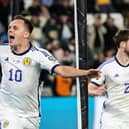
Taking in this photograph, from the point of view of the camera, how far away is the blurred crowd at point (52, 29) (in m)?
12.6

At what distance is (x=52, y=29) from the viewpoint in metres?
14.2

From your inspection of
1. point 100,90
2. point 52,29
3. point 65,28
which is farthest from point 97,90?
point 65,28

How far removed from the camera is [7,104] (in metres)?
7.77

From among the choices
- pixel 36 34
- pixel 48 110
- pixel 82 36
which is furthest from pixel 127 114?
pixel 36 34

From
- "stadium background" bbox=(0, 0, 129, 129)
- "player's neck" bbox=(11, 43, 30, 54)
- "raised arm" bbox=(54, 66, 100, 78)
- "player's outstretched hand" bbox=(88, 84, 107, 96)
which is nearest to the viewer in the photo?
"raised arm" bbox=(54, 66, 100, 78)

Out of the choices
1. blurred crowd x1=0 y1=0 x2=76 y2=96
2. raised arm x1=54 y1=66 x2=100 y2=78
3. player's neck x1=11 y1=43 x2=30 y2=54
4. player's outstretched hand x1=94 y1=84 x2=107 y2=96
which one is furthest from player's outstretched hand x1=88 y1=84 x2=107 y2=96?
blurred crowd x1=0 y1=0 x2=76 y2=96

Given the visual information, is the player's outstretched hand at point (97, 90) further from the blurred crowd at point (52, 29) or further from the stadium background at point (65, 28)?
the blurred crowd at point (52, 29)

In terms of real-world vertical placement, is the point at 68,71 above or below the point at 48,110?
above

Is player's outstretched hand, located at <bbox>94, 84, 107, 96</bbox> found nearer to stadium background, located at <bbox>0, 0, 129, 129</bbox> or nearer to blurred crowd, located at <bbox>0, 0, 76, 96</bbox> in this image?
stadium background, located at <bbox>0, 0, 129, 129</bbox>

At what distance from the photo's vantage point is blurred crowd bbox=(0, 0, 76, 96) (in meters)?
12.6

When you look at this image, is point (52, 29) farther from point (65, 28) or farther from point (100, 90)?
point (100, 90)

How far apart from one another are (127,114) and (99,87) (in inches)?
17.5

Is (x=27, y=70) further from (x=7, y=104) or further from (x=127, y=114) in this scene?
(x=127, y=114)

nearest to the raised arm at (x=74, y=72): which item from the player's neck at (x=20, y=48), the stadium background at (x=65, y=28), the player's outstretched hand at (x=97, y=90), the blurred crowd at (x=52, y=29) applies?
the player's neck at (x=20, y=48)
